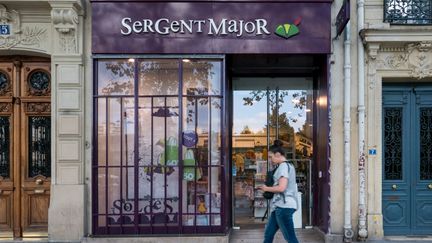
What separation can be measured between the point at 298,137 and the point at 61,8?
5.29 m

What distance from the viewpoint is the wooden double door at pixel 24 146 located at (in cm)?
824

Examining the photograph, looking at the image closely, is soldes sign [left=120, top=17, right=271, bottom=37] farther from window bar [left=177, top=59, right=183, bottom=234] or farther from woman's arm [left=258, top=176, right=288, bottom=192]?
woman's arm [left=258, top=176, right=288, bottom=192]

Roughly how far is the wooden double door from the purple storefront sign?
1.50 metres

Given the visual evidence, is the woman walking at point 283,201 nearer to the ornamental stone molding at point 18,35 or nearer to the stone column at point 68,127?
A: the stone column at point 68,127

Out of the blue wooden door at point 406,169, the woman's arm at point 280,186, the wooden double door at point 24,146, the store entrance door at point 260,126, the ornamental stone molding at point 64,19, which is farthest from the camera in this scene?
the store entrance door at point 260,126

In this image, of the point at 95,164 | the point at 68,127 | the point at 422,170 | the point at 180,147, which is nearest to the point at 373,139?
the point at 422,170

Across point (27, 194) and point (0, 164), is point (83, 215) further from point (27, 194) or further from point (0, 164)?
point (0, 164)

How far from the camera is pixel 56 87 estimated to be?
791 centimetres

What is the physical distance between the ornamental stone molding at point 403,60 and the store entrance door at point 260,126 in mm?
1674

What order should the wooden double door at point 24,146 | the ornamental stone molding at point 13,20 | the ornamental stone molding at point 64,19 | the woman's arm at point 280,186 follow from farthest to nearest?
the wooden double door at point 24,146, the ornamental stone molding at point 13,20, the ornamental stone molding at point 64,19, the woman's arm at point 280,186

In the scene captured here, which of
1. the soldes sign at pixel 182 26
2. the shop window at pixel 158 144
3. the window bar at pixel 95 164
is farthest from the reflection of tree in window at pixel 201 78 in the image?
the window bar at pixel 95 164

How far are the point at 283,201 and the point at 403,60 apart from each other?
12.1 ft

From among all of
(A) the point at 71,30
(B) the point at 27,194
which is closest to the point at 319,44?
(A) the point at 71,30

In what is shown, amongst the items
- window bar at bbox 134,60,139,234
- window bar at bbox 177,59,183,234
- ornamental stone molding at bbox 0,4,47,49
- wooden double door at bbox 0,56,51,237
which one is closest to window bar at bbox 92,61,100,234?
window bar at bbox 134,60,139,234
